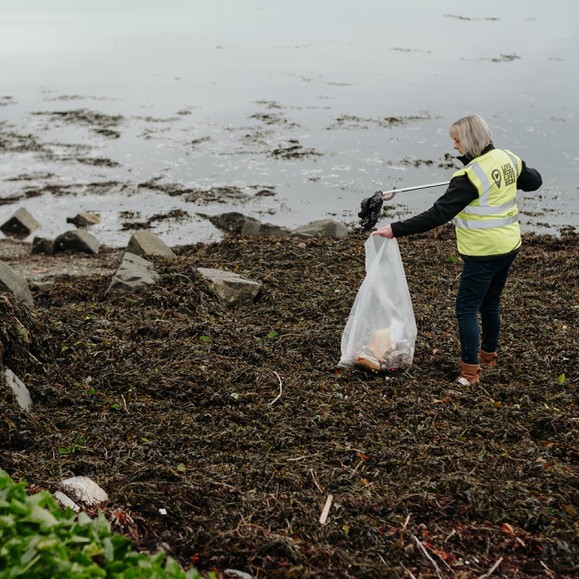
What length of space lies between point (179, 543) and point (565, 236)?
8.60 metres

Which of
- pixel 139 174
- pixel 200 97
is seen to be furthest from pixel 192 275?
pixel 200 97

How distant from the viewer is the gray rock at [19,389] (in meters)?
5.24

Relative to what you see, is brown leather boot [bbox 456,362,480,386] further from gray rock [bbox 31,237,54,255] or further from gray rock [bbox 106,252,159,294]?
gray rock [bbox 31,237,54,255]

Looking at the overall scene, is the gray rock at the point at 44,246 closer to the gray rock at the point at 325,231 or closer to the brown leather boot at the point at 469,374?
the gray rock at the point at 325,231

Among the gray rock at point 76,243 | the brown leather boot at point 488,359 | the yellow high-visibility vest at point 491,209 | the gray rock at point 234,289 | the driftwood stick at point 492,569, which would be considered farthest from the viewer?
the gray rock at point 76,243

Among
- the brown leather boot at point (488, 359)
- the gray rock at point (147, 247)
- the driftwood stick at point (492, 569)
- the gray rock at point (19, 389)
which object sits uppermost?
the gray rock at point (19, 389)

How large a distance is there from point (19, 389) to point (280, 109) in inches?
577

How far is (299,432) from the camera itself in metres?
5.02

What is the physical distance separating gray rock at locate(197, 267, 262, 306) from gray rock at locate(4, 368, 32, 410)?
2568 mm

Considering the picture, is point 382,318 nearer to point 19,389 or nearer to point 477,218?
point 477,218

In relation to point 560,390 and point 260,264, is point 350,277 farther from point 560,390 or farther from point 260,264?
point 560,390

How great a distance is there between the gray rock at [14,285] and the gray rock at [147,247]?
222cm

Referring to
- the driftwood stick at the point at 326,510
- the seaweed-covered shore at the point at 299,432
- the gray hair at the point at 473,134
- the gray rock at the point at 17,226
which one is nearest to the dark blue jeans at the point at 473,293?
the seaweed-covered shore at the point at 299,432

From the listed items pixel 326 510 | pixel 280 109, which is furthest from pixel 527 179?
pixel 280 109
